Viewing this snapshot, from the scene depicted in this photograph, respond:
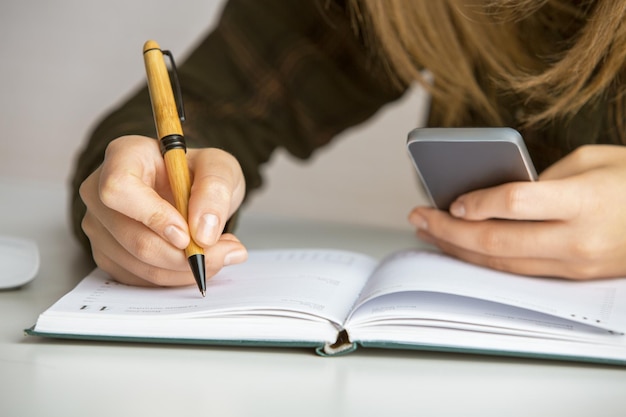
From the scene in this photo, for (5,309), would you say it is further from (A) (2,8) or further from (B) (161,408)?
(A) (2,8)

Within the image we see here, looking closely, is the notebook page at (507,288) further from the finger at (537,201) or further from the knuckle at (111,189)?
the knuckle at (111,189)

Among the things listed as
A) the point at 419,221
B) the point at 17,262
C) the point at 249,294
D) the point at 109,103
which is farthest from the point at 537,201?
the point at 109,103

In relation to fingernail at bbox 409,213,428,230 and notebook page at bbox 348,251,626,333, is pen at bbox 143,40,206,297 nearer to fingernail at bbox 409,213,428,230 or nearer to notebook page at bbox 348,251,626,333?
notebook page at bbox 348,251,626,333

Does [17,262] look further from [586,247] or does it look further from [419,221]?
[586,247]

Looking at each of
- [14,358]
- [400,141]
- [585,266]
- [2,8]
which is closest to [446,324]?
[585,266]

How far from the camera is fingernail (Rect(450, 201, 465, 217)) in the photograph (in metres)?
0.79

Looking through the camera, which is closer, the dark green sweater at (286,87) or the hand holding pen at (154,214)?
the hand holding pen at (154,214)

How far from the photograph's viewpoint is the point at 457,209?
794 millimetres

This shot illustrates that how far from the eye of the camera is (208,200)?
64 cm

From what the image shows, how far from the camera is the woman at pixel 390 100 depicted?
686 mm

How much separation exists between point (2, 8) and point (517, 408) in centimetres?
212

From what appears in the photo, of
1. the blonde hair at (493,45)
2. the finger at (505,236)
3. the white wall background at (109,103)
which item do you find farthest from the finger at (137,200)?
the white wall background at (109,103)

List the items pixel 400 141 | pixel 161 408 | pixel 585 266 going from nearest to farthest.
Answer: pixel 161 408
pixel 585 266
pixel 400 141

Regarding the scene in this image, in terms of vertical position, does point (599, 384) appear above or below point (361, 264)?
below
